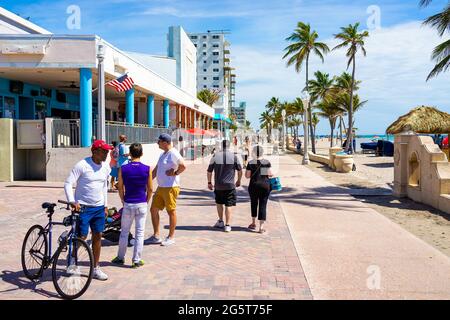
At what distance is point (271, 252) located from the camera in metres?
6.70

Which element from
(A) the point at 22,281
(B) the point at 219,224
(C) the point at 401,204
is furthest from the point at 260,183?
(C) the point at 401,204

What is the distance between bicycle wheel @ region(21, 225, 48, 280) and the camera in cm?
525

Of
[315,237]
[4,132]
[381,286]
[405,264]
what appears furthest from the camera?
[4,132]

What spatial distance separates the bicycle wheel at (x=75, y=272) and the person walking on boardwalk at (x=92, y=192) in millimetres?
188

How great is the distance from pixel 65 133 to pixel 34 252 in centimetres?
1158

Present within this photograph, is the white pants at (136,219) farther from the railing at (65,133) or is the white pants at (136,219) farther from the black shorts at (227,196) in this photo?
the railing at (65,133)

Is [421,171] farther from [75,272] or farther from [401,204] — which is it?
[75,272]

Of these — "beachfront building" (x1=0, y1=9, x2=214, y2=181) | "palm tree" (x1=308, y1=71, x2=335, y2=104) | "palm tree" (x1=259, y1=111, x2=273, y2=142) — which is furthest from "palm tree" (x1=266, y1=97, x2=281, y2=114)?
"beachfront building" (x1=0, y1=9, x2=214, y2=181)

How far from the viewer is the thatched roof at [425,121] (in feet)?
84.9

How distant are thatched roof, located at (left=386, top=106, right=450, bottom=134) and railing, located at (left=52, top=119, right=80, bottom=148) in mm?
17440

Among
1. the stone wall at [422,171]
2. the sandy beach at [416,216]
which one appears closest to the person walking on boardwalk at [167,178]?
the sandy beach at [416,216]

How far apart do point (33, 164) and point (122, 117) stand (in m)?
18.3
